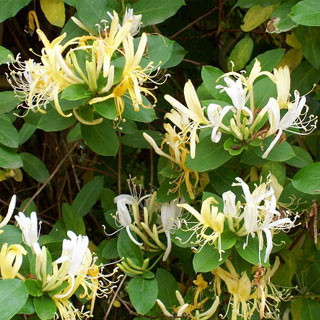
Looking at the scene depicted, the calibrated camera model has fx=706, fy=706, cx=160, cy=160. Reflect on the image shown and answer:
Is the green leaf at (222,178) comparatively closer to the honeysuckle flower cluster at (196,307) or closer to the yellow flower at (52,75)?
the honeysuckle flower cluster at (196,307)

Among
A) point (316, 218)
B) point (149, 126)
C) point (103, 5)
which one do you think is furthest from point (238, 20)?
point (316, 218)

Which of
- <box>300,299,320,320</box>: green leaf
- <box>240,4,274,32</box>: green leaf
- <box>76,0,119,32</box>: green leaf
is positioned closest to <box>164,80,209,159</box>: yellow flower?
<box>76,0,119,32</box>: green leaf

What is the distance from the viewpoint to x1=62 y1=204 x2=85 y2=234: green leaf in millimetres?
1445

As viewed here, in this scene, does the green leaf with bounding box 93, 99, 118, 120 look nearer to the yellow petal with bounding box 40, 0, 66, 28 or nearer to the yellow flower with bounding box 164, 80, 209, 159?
the yellow flower with bounding box 164, 80, 209, 159

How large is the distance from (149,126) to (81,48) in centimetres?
44

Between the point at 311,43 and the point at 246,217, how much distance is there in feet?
1.39

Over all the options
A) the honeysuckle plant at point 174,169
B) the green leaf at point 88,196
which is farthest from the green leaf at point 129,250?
the green leaf at point 88,196

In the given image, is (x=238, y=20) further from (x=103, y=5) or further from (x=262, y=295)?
(x=262, y=295)

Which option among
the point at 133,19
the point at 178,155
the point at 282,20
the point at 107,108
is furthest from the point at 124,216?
the point at 282,20

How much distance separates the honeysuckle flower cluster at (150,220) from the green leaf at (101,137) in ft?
0.45

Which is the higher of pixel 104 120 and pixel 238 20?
pixel 104 120

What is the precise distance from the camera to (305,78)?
4.59 feet

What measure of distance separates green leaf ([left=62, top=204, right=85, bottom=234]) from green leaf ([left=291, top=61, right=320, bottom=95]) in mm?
510

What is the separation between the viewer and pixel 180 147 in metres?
1.25
